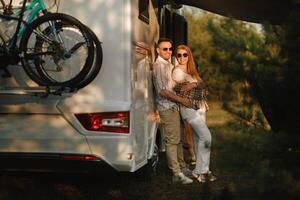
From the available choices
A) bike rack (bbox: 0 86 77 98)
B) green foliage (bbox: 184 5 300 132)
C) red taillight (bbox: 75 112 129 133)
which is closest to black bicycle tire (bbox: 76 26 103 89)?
bike rack (bbox: 0 86 77 98)

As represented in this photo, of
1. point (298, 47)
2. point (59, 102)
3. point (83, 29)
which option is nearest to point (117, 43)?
point (83, 29)

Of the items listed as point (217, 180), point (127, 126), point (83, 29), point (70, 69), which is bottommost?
point (217, 180)

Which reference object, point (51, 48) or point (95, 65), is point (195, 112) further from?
point (51, 48)

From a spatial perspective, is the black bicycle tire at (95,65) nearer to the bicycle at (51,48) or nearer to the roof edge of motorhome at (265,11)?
the bicycle at (51,48)

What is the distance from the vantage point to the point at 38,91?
535 centimetres

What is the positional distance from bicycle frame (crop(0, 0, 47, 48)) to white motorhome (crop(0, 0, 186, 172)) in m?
0.24

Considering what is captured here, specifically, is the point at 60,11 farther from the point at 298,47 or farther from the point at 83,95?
the point at 298,47

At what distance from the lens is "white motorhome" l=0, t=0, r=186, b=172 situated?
5.39m


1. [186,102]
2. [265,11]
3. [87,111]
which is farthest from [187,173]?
[265,11]

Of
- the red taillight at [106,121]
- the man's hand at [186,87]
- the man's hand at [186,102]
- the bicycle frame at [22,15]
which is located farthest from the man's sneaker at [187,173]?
the bicycle frame at [22,15]

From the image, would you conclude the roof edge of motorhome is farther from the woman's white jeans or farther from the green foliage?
the woman's white jeans

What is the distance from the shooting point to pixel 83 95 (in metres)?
→ 5.45

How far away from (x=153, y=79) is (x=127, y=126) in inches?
67.9

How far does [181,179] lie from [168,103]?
3.21ft
